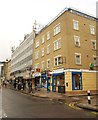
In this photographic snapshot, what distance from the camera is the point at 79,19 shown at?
33.7m

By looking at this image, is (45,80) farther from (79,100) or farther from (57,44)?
(79,100)

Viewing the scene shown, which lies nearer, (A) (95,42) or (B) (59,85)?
(B) (59,85)

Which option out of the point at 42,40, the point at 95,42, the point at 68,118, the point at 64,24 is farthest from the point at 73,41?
the point at 68,118

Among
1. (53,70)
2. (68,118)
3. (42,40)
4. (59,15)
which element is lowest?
(68,118)

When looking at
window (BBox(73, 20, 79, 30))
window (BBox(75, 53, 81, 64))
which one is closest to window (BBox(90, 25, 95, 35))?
window (BBox(73, 20, 79, 30))

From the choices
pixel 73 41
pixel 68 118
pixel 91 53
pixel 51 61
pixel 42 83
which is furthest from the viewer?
pixel 42 83

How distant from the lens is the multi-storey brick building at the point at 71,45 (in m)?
31.2

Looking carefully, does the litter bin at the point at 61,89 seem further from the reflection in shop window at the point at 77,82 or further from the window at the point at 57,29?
the window at the point at 57,29

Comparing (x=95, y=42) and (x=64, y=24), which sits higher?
(x=64, y=24)

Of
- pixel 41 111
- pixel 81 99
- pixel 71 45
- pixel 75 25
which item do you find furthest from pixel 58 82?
pixel 41 111

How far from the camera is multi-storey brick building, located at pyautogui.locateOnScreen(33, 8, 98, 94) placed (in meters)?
31.2

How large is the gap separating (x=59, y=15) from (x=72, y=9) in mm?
2514

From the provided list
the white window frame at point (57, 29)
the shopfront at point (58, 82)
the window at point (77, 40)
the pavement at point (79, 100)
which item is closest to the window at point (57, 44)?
the white window frame at point (57, 29)

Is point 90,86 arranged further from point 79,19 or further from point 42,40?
point 42,40
